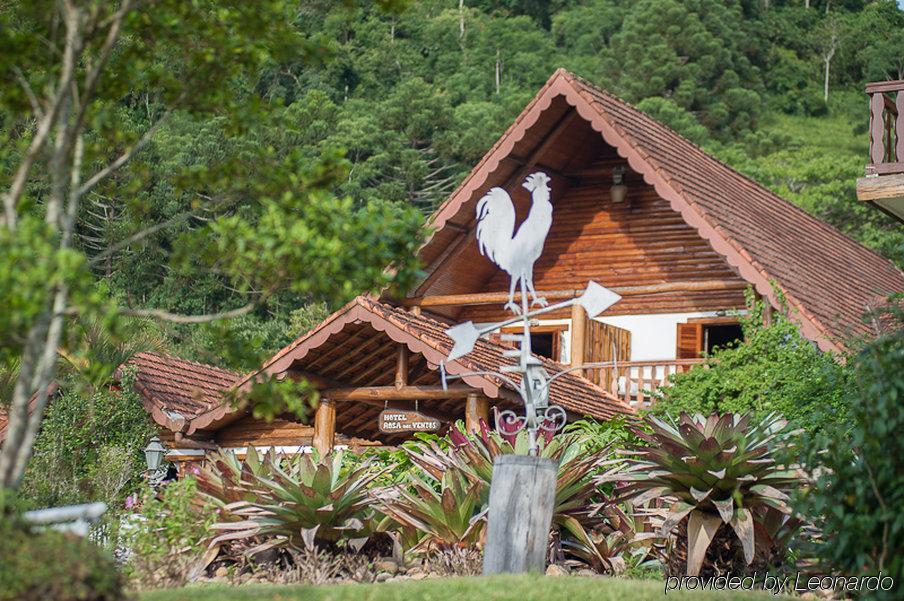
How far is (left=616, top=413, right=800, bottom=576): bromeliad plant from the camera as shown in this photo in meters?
11.2

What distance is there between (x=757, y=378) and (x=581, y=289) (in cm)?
Answer: 475

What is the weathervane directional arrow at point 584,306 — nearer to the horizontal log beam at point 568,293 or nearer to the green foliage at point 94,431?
the horizontal log beam at point 568,293

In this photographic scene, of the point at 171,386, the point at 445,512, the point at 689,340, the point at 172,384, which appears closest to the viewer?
the point at 445,512

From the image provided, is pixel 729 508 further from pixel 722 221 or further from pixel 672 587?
pixel 722 221

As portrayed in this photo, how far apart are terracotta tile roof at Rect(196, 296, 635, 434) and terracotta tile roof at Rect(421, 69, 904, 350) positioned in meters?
1.47

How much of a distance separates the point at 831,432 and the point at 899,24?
74572 millimetres

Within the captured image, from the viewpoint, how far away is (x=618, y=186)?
2186 centimetres

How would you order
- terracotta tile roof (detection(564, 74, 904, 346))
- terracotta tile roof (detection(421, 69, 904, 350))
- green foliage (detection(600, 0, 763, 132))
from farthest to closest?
green foliage (detection(600, 0, 763, 132)) → terracotta tile roof (detection(564, 74, 904, 346)) → terracotta tile roof (detection(421, 69, 904, 350))

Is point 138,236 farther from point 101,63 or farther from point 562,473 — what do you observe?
point 562,473

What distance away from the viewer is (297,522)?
12.3 meters

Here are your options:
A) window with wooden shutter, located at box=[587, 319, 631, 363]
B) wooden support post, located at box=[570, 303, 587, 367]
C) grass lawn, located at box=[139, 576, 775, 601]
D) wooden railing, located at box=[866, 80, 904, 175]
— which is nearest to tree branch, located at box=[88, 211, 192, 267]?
grass lawn, located at box=[139, 576, 775, 601]

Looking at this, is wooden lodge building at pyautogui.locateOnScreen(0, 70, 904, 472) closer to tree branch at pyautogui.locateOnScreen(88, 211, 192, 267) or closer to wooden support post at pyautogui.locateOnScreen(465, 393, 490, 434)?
wooden support post at pyautogui.locateOnScreen(465, 393, 490, 434)

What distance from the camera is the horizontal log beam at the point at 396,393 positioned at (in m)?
18.0

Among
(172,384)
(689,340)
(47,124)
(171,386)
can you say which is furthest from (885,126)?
(172,384)
